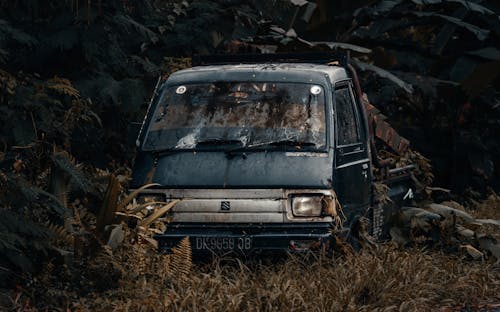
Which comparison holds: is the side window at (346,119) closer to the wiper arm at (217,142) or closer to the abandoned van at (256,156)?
the abandoned van at (256,156)

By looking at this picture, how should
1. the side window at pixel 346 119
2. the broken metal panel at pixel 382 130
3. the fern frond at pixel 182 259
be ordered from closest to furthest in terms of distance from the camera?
the fern frond at pixel 182 259 < the side window at pixel 346 119 < the broken metal panel at pixel 382 130

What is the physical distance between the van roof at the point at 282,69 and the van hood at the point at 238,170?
108 cm

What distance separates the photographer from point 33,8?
398 inches

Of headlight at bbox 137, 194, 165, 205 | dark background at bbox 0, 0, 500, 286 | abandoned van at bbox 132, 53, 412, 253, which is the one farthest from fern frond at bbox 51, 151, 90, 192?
abandoned van at bbox 132, 53, 412, 253

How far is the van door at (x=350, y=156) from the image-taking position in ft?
31.0

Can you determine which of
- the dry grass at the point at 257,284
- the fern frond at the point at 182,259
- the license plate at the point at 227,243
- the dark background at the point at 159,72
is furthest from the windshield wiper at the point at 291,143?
the fern frond at the point at 182,259

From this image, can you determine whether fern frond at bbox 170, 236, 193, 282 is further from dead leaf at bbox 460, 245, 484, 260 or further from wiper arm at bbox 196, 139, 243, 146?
dead leaf at bbox 460, 245, 484, 260

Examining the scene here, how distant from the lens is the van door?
944 centimetres

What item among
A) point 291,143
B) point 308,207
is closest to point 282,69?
point 291,143

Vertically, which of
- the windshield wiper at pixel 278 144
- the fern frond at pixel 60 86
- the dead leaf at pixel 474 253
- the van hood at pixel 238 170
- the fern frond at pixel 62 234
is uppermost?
the fern frond at pixel 60 86

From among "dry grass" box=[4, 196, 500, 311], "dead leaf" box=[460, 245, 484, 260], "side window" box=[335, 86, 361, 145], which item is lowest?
"dry grass" box=[4, 196, 500, 311]

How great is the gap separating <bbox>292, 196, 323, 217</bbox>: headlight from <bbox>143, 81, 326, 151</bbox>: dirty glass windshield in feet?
1.91

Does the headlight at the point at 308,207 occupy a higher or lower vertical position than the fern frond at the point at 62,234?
higher

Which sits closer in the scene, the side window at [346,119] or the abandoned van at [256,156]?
the abandoned van at [256,156]
